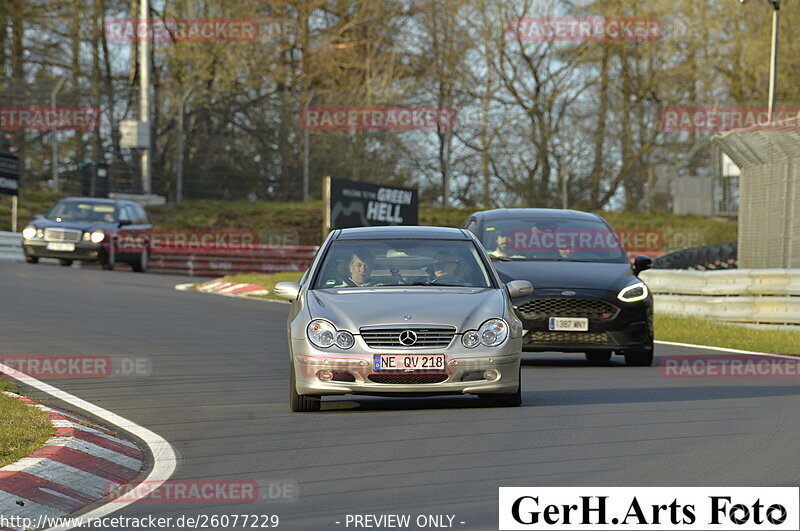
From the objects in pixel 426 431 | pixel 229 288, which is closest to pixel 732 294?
pixel 229 288

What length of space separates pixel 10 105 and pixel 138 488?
1150 inches

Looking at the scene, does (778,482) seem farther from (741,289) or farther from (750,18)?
(750,18)

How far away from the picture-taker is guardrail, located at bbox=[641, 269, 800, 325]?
20609 mm

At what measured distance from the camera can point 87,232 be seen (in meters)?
31.3

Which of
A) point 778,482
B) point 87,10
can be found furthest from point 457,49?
point 778,482

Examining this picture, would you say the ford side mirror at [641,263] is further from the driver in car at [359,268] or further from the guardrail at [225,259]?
the guardrail at [225,259]

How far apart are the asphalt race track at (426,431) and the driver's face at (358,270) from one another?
3.36 feet

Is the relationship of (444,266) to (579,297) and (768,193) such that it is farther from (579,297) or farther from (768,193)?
(768,193)

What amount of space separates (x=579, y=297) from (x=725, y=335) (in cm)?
582

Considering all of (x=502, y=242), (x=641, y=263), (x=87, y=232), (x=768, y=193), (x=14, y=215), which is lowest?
(x=87, y=232)

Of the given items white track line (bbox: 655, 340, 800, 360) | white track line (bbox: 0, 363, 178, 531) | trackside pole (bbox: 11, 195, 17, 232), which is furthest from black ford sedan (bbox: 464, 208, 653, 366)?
trackside pole (bbox: 11, 195, 17, 232)

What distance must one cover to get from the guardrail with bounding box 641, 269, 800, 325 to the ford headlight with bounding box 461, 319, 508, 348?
10421 mm

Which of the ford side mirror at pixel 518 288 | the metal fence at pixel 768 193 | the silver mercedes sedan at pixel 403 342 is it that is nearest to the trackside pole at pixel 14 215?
the metal fence at pixel 768 193

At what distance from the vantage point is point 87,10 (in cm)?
4538
